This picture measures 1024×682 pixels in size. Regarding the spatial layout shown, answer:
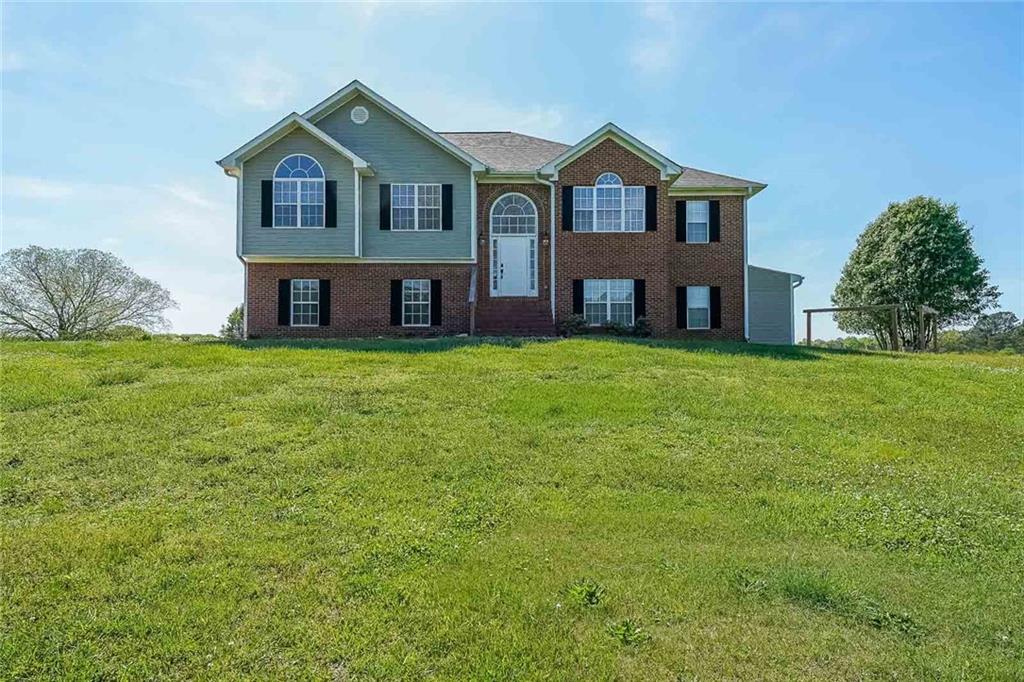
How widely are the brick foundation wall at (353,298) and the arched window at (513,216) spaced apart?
2047 mm

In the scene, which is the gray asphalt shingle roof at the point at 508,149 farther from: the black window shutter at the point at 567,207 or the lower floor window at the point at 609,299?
the lower floor window at the point at 609,299

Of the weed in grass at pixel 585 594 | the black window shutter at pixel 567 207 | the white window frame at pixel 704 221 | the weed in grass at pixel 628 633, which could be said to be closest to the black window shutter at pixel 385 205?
the black window shutter at pixel 567 207

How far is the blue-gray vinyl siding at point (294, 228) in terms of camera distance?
18.5 meters

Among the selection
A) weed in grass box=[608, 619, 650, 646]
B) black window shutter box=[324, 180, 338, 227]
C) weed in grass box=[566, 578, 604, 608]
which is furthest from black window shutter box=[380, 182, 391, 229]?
weed in grass box=[608, 619, 650, 646]

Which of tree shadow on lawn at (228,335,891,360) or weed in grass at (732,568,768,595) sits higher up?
tree shadow on lawn at (228,335,891,360)

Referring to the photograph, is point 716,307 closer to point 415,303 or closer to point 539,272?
point 539,272

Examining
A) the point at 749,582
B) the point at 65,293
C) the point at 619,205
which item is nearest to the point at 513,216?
the point at 619,205

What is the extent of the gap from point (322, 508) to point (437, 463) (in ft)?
4.72

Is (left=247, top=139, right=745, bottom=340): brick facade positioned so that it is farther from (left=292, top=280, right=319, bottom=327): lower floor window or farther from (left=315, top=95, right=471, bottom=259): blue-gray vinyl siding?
(left=315, top=95, right=471, bottom=259): blue-gray vinyl siding

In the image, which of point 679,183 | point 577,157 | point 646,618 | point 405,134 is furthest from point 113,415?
point 679,183

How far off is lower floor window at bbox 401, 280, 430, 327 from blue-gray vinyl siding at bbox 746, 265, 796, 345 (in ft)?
34.3

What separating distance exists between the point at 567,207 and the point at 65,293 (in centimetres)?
2370

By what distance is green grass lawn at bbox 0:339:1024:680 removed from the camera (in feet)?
13.1

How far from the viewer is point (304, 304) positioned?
19406 millimetres
